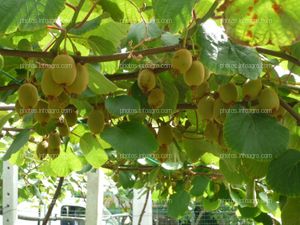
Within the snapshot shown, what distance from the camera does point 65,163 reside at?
1651 mm

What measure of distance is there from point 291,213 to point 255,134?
1.09ft

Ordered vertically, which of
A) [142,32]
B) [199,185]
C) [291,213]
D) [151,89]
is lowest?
[291,213]

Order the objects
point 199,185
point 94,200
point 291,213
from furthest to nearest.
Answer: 1. point 94,200
2. point 199,185
3. point 291,213

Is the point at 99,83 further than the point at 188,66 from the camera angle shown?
Yes

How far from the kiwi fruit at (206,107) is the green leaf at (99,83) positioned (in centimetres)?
16

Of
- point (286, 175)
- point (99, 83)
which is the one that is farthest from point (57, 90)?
A: point (286, 175)

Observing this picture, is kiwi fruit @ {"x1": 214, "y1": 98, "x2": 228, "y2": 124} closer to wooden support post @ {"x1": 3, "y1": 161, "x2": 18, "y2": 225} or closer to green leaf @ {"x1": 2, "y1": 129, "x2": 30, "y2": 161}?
green leaf @ {"x1": 2, "y1": 129, "x2": 30, "y2": 161}

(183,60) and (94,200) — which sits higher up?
(183,60)

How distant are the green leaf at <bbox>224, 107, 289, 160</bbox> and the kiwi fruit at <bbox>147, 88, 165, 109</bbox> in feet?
0.43

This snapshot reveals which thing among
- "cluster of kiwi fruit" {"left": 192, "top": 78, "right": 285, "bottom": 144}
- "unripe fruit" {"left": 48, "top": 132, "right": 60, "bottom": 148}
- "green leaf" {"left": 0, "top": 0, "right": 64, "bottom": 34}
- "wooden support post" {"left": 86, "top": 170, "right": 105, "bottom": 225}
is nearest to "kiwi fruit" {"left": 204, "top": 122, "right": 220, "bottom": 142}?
"cluster of kiwi fruit" {"left": 192, "top": 78, "right": 285, "bottom": 144}

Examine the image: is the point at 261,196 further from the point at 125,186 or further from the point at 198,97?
the point at 198,97

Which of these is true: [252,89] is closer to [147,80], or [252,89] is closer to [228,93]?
[228,93]

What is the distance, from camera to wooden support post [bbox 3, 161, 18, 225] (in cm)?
225

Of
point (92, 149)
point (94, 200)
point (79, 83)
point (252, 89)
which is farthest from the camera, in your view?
point (94, 200)
